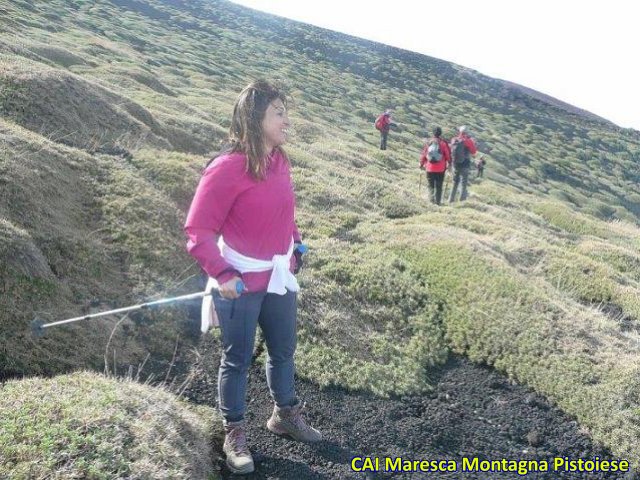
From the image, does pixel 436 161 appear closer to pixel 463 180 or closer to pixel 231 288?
pixel 463 180

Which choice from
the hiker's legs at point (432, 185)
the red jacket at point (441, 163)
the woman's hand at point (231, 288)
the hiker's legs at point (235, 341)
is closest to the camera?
the woman's hand at point (231, 288)

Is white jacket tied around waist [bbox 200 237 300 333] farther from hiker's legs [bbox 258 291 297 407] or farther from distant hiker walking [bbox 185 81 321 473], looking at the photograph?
hiker's legs [bbox 258 291 297 407]

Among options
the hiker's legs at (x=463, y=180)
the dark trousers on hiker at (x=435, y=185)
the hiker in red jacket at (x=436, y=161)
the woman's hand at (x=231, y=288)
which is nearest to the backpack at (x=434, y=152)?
the hiker in red jacket at (x=436, y=161)

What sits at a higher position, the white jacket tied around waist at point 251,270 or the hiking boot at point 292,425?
the white jacket tied around waist at point 251,270

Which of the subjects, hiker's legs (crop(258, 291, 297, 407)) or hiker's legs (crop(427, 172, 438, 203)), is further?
hiker's legs (crop(427, 172, 438, 203))

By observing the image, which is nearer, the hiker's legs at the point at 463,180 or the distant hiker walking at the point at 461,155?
the distant hiker walking at the point at 461,155

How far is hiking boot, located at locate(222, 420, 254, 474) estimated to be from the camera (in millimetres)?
5543

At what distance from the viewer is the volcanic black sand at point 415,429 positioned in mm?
6137

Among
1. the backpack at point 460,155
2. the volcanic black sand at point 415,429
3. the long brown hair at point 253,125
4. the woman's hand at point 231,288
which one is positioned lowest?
the volcanic black sand at point 415,429

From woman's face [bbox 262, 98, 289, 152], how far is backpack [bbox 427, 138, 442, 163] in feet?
48.2

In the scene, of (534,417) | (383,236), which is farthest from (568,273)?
(534,417)

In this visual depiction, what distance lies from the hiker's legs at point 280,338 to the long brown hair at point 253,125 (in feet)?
3.93

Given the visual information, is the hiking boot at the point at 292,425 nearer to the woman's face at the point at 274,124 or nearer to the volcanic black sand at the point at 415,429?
the volcanic black sand at the point at 415,429

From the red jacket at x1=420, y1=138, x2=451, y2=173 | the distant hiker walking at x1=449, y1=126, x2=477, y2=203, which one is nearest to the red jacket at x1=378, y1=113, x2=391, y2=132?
the distant hiker walking at x1=449, y1=126, x2=477, y2=203
